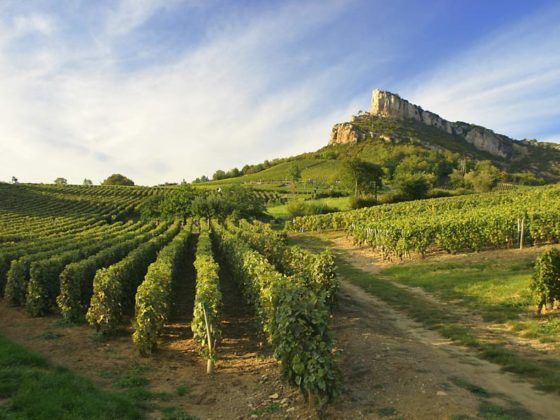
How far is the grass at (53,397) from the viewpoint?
695cm

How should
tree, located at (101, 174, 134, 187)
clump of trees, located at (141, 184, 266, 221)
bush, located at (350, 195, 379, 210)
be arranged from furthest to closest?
tree, located at (101, 174, 134, 187) < bush, located at (350, 195, 379, 210) < clump of trees, located at (141, 184, 266, 221)

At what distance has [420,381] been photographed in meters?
8.63

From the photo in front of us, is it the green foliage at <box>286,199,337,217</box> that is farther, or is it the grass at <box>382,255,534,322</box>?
the green foliage at <box>286,199,337,217</box>

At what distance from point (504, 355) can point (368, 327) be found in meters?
4.04

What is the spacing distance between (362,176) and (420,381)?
2963 inches

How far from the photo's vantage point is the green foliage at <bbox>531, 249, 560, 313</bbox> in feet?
44.3

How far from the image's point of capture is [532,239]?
27000mm

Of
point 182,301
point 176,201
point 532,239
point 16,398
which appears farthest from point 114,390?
point 176,201

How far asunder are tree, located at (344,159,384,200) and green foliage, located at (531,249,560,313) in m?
67.8

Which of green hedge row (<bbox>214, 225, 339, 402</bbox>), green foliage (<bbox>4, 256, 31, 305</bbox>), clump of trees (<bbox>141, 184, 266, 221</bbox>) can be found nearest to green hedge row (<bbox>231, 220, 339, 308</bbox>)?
green hedge row (<bbox>214, 225, 339, 402</bbox>)

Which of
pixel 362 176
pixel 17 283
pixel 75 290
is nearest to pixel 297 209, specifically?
pixel 362 176

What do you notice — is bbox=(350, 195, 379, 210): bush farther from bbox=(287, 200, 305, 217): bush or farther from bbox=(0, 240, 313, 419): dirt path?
bbox=(0, 240, 313, 419): dirt path

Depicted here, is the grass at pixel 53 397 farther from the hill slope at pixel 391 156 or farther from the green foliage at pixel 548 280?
the hill slope at pixel 391 156

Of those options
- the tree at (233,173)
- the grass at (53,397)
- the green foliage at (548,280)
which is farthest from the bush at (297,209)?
the tree at (233,173)
